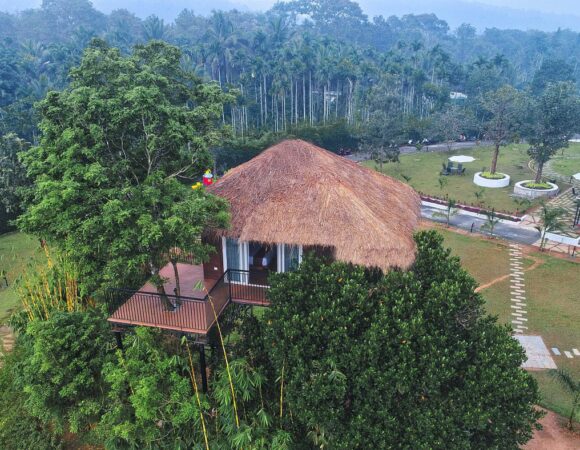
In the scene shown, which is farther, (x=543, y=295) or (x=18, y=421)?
(x=543, y=295)

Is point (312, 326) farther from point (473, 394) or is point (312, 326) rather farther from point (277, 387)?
point (473, 394)

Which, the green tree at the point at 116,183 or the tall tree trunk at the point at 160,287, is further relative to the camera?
the tall tree trunk at the point at 160,287

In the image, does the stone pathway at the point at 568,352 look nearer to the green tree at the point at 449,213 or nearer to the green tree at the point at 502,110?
the green tree at the point at 449,213

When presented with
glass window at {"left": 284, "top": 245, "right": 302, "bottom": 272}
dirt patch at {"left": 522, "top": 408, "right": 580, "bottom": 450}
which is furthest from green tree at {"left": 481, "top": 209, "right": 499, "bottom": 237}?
glass window at {"left": 284, "top": 245, "right": 302, "bottom": 272}

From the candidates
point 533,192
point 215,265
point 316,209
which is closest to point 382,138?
point 533,192

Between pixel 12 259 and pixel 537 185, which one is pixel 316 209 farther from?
pixel 537 185

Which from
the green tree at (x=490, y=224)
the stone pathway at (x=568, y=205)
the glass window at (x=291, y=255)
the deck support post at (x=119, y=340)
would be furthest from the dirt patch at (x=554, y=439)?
the stone pathway at (x=568, y=205)
